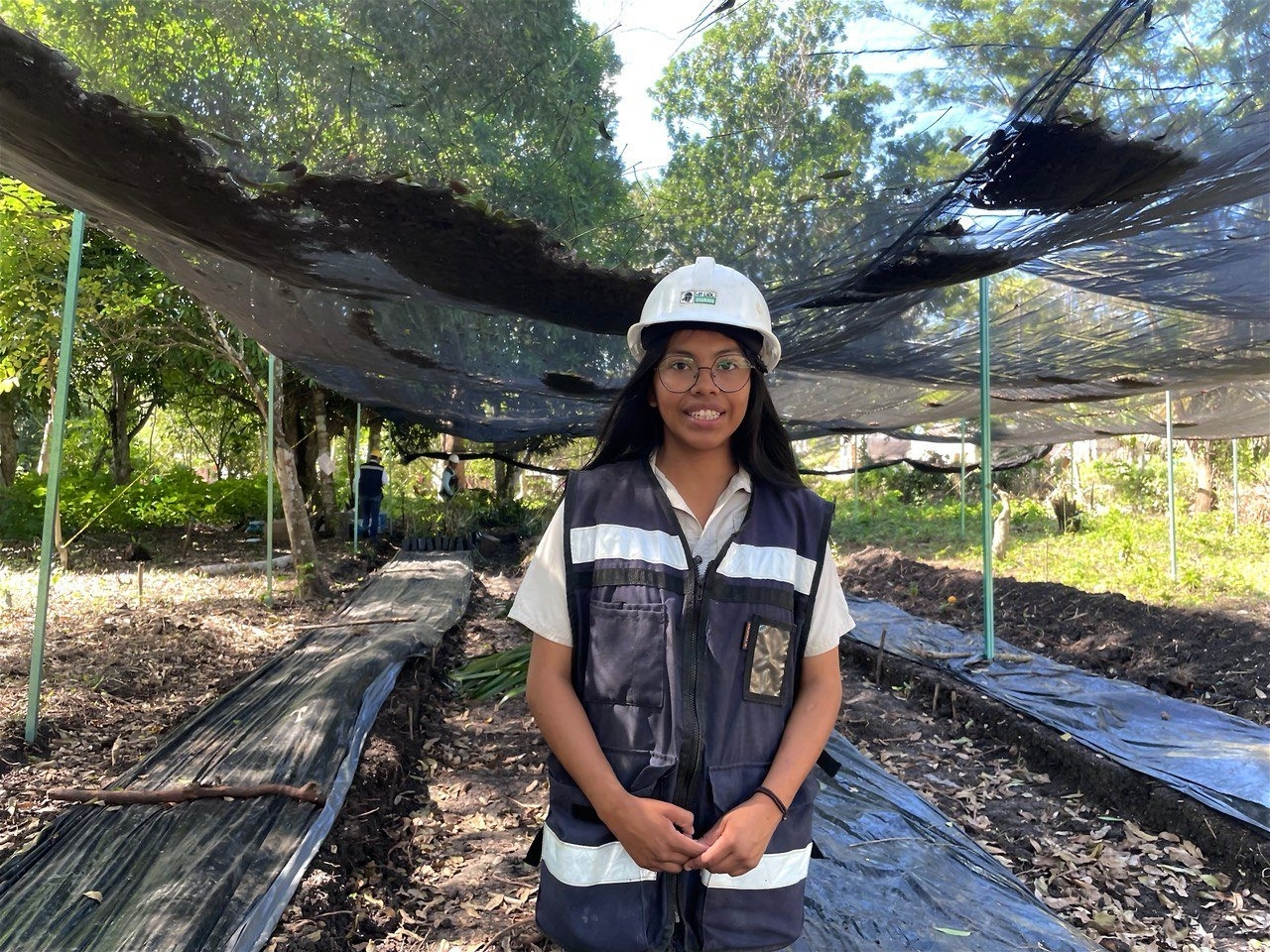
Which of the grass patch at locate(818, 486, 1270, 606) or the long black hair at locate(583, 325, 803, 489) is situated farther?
the grass patch at locate(818, 486, 1270, 606)

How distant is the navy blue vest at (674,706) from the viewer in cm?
113

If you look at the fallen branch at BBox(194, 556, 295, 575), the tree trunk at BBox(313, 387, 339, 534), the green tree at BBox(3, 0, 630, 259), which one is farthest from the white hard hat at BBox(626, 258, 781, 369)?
the tree trunk at BBox(313, 387, 339, 534)

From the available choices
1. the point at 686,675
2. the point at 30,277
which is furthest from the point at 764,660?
the point at 30,277

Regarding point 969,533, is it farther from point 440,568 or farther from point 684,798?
point 684,798

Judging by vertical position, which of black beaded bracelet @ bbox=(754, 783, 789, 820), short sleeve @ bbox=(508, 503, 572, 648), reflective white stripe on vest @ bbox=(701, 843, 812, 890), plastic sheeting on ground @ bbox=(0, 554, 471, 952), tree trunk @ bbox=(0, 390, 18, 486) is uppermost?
tree trunk @ bbox=(0, 390, 18, 486)

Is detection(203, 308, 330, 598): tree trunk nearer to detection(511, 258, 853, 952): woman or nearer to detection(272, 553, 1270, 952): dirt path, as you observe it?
detection(272, 553, 1270, 952): dirt path

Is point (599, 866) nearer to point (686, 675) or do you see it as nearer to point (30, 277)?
point (686, 675)

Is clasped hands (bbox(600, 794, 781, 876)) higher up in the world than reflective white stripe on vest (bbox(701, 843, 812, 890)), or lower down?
higher up

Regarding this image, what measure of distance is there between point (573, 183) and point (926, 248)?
1373 mm

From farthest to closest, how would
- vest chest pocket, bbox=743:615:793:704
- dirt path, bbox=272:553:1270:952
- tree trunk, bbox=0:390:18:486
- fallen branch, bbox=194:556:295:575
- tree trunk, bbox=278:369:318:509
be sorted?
tree trunk, bbox=0:390:18:486 → tree trunk, bbox=278:369:318:509 → fallen branch, bbox=194:556:295:575 → dirt path, bbox=272:553:1270:952 → vest chest pocket, bbox=743:615:793:704

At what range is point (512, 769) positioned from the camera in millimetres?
3801

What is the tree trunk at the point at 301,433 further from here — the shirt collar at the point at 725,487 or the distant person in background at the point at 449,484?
the shirt collar at the point at 725,487

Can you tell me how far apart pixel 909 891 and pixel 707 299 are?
2.09 m

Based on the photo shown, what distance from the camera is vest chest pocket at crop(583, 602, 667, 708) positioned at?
3.76 ft
